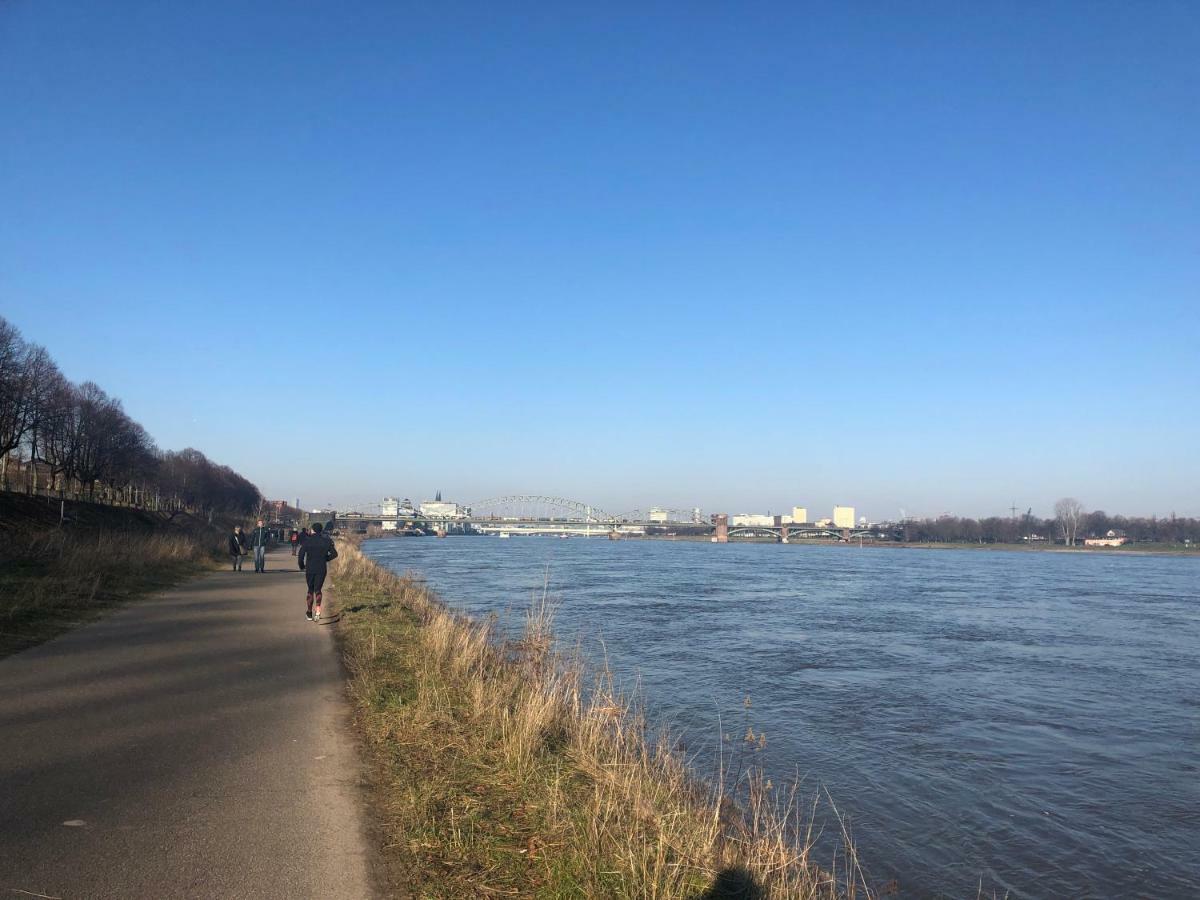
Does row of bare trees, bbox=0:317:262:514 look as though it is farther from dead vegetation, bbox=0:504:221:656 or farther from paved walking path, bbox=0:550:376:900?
paved walking path, bbox=0:550:376:900

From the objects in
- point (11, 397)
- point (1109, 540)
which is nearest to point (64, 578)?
point (11, 397)

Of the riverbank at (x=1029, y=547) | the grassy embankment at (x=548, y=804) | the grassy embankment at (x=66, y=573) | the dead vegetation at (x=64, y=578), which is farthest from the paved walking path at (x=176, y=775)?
the riverbank at (x=1029, y=547)

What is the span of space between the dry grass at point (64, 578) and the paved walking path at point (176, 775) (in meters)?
1.70

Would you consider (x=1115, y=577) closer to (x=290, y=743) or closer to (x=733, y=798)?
(x=733, y=798)

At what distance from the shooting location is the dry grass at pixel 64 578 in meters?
11.9

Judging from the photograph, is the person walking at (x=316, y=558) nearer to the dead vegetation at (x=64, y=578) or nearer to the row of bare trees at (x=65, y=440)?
the dead vegetation at (x=64, y=578)

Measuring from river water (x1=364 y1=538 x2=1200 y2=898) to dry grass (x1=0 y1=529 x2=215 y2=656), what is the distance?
855 centimetres

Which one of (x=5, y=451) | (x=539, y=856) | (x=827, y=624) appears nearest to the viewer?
(x=539, y=856)

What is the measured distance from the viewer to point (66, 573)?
1631 cm

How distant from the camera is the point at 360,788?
566 cm

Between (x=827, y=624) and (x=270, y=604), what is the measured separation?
1482cm

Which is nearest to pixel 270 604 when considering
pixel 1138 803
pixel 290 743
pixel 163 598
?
pixel 163 598

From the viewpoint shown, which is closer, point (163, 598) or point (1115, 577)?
point (163, 598)

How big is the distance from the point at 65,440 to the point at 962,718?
5460 centimetres
